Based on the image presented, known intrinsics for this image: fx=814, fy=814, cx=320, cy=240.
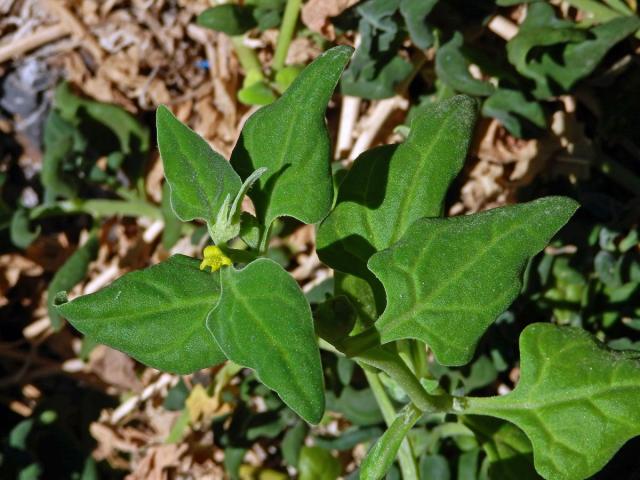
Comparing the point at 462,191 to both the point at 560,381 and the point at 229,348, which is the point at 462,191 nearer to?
the point at 560,381

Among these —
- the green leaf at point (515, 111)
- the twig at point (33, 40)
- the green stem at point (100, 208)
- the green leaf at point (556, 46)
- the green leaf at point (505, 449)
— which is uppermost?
the twig at point (33, 40)

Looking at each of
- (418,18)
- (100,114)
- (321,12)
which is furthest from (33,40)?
(418,18)

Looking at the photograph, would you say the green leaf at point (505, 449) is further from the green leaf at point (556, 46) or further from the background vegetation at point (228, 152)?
the green leaf at point (556, 46)

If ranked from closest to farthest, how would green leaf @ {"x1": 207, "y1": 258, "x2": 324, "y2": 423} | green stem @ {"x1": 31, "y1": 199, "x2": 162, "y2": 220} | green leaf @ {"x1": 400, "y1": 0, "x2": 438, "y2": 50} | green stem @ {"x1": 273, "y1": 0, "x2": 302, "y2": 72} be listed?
green leaf @ {"x1": 207, "y1": 258, "x2": 324, "y2": 423}
green leaf @ {"x1": 400, "y1": 0, "x2": 438, "y2": 50}
green stem @ {"x1": 273, "y1": 0, "x2": 302, "y2": 72}
green stem @ {"x1": 31, "y1": 199, "x2": 162, "y2": 220}

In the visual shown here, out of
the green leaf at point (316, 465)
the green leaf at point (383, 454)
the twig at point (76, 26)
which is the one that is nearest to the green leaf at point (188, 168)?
the green leaf at point (383, 454)

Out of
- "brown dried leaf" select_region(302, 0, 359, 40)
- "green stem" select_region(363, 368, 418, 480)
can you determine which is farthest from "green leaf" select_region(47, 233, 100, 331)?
"green stem" select_region(363, 368, 418, 480)

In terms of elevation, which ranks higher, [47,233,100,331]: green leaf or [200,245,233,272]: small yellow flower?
[200,245,233,272]: small yellow flower

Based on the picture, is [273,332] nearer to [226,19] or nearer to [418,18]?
[418,18]

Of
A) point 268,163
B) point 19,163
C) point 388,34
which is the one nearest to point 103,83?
point 19,163

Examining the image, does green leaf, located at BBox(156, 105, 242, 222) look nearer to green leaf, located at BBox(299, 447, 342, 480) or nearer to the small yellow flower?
the small yellow flower
